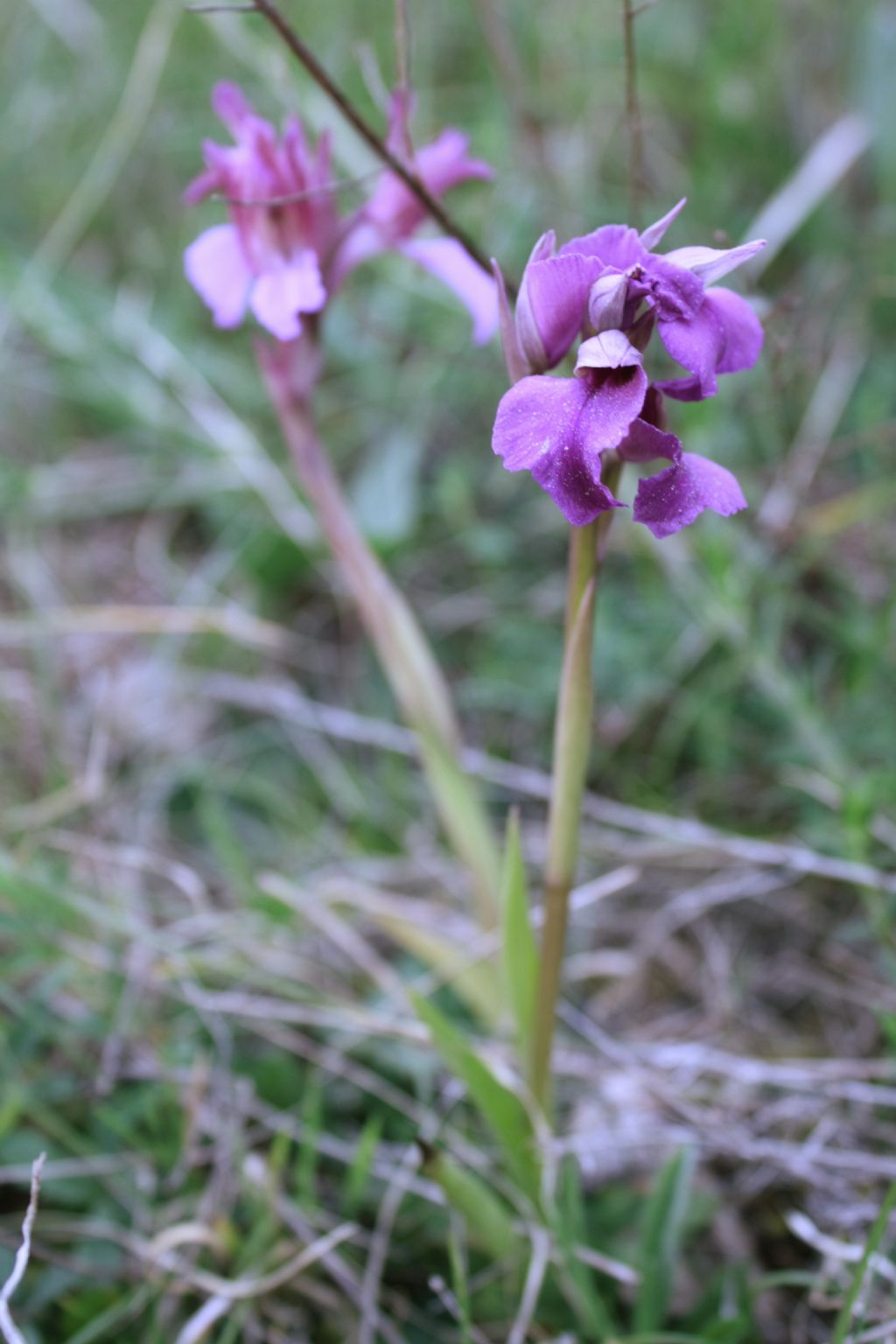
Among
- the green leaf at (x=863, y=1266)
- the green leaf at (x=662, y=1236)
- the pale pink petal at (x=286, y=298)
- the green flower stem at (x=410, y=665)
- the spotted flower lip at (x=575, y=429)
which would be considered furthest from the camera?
the green flower stem at (x=410, y=665)

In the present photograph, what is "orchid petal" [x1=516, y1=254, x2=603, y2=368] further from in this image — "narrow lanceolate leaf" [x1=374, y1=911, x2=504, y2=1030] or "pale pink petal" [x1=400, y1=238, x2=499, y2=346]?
"narrow lanceolate leaf" [x1=374, y1=911, x2=504, y2=1030]

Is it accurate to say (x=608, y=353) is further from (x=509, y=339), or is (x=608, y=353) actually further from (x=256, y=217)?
(x=256, y=217)

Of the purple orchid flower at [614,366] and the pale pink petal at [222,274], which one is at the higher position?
the pale pink petal at [222,274]

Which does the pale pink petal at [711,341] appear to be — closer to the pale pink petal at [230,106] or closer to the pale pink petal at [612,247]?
the pale pink petal at [612,247]

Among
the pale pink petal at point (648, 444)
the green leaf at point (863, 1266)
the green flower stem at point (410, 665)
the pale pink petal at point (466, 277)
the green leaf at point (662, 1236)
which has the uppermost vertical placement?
the pale pink petal at point (466, 277)

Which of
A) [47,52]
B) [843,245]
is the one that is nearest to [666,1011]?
[843,245]

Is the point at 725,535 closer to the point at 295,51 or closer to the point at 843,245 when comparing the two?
the point at 843,245

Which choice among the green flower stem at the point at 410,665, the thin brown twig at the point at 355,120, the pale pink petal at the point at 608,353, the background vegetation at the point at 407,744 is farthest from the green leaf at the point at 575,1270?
the thin brown twig at the point at 355,120
